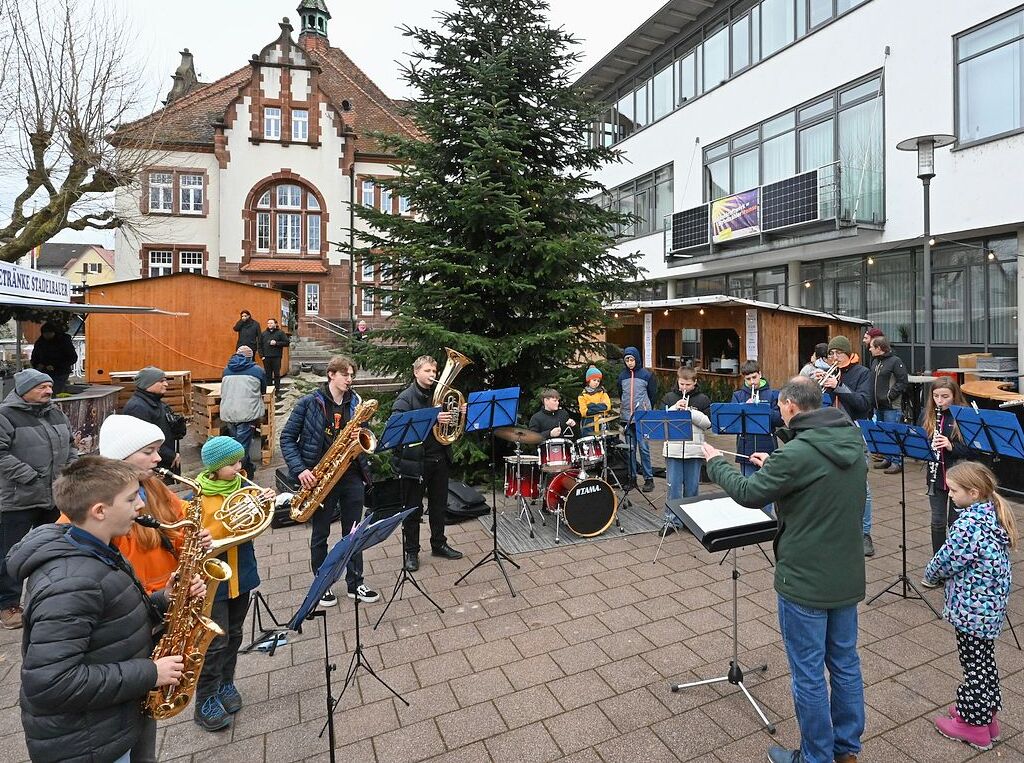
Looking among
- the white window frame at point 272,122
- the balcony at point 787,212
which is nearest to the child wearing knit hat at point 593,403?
the balcony at point 787,212

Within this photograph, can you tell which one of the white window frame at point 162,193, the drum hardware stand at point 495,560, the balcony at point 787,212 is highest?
the white window frame at point 162,193

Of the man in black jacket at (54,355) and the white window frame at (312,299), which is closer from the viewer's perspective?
the man in black jacket at (54,355)

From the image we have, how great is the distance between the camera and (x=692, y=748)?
337 centimetres

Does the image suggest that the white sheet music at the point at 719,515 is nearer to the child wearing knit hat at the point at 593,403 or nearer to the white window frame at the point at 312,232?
the child wearing knit hat at the point at 593,403

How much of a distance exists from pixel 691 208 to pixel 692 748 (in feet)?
65.6

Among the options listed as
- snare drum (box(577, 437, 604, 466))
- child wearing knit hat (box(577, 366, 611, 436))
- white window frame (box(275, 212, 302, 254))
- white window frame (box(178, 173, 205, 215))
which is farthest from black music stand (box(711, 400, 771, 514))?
white window frame (box(178, 173, 205, 215))

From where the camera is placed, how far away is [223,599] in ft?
12.0

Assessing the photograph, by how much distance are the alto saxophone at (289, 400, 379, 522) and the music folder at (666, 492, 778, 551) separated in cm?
272

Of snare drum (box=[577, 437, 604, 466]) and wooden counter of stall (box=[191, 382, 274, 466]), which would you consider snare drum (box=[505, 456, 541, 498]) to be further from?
wooden counter of stall (box=[191, 382, 274, 466])

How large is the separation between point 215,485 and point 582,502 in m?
4.26

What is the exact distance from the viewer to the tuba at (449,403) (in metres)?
6.04

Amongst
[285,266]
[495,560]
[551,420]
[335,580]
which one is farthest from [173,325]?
[335,580]

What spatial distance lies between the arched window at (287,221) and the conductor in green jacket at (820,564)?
29.3 m

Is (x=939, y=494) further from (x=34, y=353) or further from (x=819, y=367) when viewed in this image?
(x=34, y=353)
